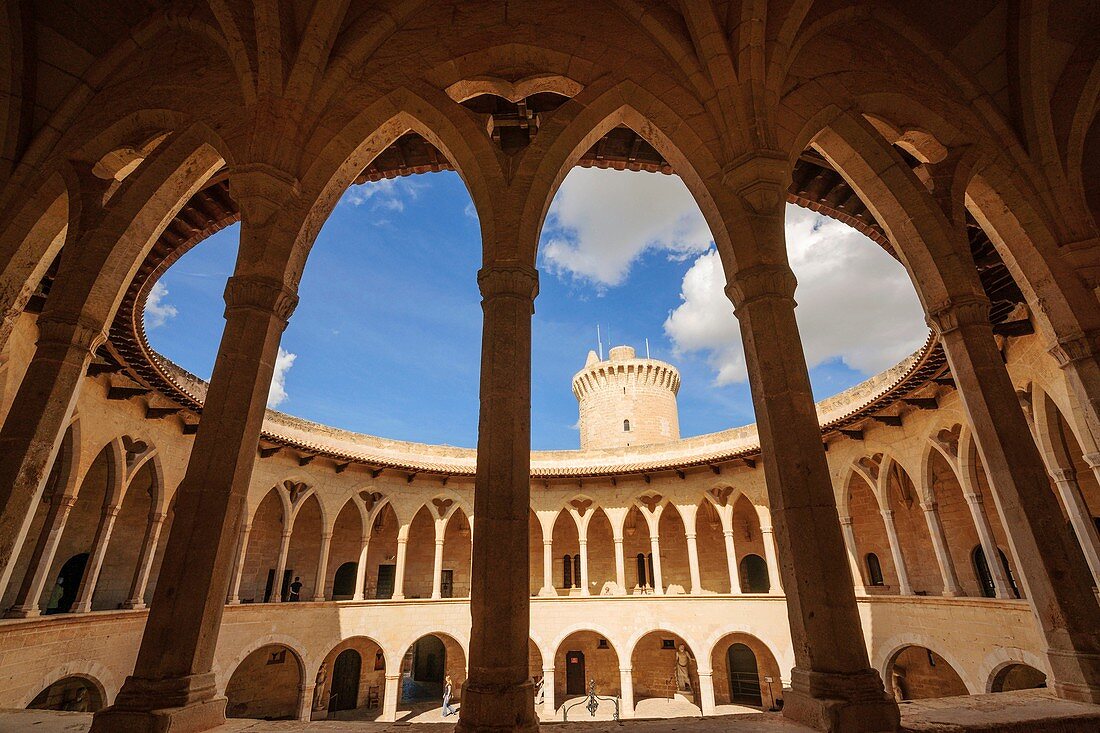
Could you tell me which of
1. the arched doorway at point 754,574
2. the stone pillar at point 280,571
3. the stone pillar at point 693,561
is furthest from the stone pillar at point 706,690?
the stone pillar at point 280,571

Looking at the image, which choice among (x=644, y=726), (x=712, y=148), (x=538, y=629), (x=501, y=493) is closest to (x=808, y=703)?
(x=644, y=726)

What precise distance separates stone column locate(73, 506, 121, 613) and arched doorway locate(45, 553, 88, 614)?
247cm

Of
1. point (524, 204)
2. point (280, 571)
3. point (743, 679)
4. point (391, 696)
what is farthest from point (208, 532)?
point (743, 679)

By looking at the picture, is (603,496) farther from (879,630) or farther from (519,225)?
(519,225)

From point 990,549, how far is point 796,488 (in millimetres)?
12096

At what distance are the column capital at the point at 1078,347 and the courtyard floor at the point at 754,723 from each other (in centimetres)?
363

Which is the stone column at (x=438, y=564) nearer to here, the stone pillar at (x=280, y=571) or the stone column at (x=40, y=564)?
the stone pillar at (x=280, y=571)

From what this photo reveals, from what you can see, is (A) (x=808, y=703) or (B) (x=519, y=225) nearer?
(A) (x=808, y=703)

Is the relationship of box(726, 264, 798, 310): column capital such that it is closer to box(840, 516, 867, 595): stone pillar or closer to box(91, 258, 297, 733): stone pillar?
box(91, 258, 297, 733): stone pillar

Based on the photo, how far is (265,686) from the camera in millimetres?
19344

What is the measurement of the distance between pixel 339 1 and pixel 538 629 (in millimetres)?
19662

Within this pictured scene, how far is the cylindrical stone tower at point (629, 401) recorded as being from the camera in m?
32.9

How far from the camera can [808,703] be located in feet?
→ 12.4

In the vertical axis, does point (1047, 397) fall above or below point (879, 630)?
above
